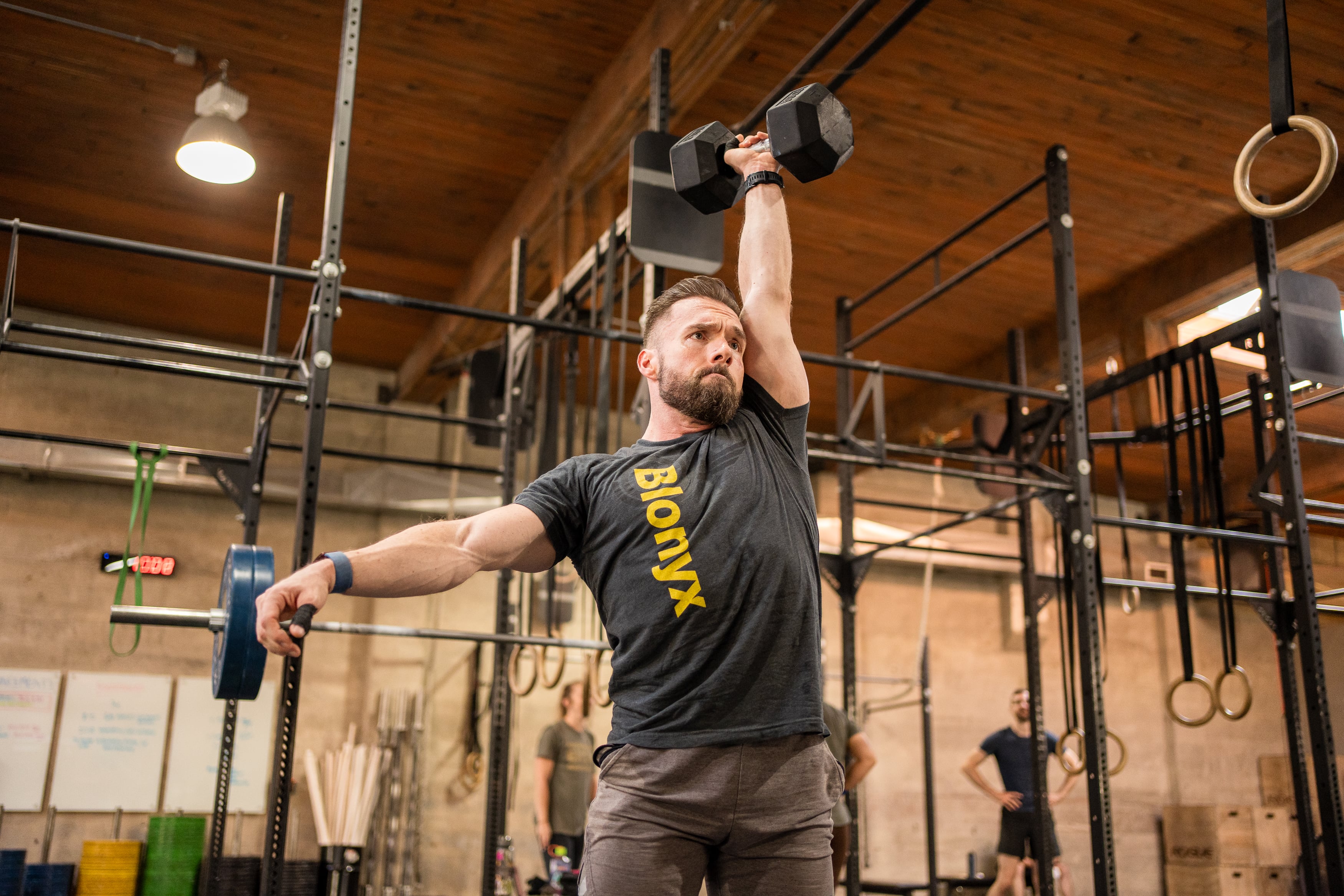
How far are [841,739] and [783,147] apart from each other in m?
2.87

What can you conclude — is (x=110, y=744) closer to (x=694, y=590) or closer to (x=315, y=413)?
(x=315, y=413)

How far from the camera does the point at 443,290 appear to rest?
24.7ft

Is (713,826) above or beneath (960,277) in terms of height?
beneath

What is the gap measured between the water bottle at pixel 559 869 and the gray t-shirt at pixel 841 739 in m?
1.33

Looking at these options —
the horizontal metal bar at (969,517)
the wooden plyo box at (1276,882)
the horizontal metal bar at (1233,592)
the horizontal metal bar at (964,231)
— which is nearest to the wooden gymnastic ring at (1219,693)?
the horizontal metal bar at (1233,592)

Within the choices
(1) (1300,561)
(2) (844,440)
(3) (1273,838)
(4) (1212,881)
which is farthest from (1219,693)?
(4) (1212,881)

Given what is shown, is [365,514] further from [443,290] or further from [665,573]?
[665,573]

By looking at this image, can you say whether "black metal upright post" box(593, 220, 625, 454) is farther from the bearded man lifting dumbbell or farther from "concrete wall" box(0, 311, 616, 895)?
"concrete wall" box(0, 311, 616, 895)

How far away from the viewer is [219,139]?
4.62 metres

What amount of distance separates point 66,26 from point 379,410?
2282 millimetres

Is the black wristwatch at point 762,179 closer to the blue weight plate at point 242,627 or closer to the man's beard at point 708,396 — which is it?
the man's beard at point 708,396

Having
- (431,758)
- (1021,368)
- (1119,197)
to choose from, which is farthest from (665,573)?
(431,758)

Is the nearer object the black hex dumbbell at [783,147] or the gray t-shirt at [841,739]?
the black hex dumbbell at [783,147]

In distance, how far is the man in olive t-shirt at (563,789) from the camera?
215 inches
